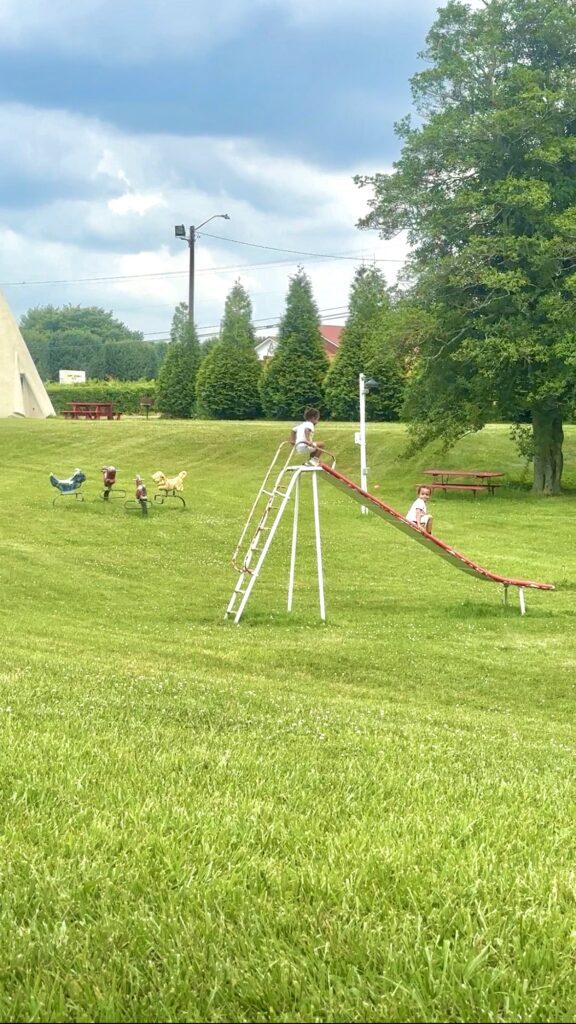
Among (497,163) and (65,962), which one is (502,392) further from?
(65,962)

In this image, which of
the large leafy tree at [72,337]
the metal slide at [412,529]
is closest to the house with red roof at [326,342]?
the large leafy tree at [72,337]

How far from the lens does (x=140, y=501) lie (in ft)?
78.1

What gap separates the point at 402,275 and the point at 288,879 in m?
30.7

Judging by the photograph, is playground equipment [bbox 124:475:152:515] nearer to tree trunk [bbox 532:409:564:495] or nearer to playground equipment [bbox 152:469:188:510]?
playground equipment [bbox 152:469:188:510]

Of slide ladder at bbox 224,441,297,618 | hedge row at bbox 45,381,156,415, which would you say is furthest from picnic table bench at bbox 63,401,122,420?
slide ladder at bbox 224,441,297,618

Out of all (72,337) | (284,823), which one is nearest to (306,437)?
(284,823)

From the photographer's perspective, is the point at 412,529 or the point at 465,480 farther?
the point at 465,480

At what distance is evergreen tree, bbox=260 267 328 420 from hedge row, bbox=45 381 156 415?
491 inches

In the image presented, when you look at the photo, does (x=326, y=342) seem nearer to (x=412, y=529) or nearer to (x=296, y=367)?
(x=296, y=367)

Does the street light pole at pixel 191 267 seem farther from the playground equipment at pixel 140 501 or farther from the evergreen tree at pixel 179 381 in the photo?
the playground equipment at pixel 140 501

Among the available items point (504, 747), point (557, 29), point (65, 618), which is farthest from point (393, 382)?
point (504, 747)

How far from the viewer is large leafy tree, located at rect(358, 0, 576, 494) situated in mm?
29219

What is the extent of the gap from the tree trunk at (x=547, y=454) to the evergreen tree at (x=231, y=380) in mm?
24780

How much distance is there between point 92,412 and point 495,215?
29878mm
